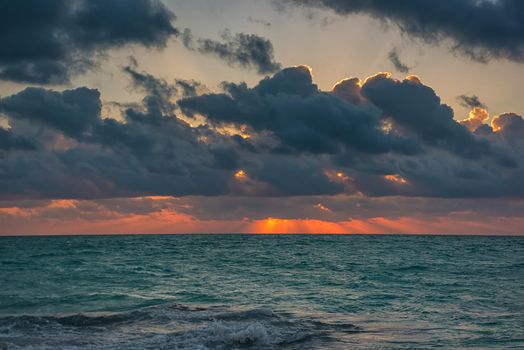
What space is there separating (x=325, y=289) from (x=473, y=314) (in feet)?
41.0

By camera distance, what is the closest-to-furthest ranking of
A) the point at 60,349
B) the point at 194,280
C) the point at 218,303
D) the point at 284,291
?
the point at 60,349
the point at 218,303
the point at 284,291
the point at 194,280

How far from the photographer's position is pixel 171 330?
22.1 metres

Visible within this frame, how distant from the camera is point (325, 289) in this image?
3709cm

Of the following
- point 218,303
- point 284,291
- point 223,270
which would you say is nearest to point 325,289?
point 284,291

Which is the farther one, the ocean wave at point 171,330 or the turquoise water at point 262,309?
the turquoise water at point 262,309

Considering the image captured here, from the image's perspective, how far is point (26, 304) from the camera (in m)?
31.0

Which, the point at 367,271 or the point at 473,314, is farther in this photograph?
the point at 367,271

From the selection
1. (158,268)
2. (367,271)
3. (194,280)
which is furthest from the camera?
(158,268)

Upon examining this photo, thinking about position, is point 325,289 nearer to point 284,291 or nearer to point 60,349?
point 284,291

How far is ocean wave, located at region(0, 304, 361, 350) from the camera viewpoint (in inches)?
761

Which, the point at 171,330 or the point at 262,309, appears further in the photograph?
the point at 262,309

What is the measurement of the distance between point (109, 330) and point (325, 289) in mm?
18179

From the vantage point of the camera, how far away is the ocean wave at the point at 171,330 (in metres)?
19.3

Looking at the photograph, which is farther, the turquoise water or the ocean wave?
the turquoise water
